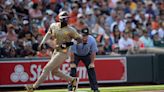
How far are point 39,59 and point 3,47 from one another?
4.11ft

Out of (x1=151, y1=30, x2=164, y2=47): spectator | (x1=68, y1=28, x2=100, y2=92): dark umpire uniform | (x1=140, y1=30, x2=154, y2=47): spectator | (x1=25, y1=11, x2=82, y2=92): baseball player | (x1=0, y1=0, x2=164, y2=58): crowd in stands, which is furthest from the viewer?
(x1=151, y1=30, x2=164, y2=47): spectator

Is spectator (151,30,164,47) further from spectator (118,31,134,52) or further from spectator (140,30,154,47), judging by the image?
spectator (118,31,134,52)

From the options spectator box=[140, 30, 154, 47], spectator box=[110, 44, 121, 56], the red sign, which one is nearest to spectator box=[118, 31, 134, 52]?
spectator box=[110, 44, 121, 56]

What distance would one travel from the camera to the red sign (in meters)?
16.2

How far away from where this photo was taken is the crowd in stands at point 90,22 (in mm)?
16938

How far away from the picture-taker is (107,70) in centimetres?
1711

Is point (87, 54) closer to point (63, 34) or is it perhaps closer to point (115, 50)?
point (63, 34)

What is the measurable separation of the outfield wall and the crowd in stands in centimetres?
51

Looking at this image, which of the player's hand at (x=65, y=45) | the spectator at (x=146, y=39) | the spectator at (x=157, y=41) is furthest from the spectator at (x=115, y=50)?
the player's hand at (x=65, y=45)

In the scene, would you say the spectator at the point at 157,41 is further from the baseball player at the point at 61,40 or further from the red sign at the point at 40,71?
the baseball player at the point at 61,40

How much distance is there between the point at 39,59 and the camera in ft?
54.1

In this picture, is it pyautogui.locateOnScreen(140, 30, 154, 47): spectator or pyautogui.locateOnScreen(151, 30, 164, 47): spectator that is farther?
pyautogui.locateOnScreen(151, 30, 164, 47): spectator

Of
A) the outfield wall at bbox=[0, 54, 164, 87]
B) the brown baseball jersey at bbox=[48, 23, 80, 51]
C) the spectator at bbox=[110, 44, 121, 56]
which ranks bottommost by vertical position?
the outfield wall at bbox=[0, 54, 164, 87]

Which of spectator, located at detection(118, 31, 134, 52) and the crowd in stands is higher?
the crowd in stands
